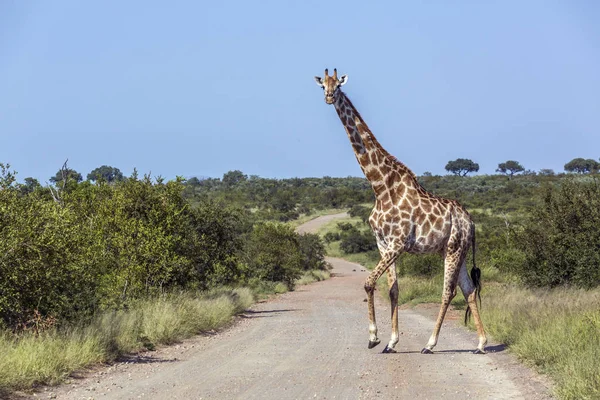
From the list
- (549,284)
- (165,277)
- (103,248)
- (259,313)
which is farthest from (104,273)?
(549,284)

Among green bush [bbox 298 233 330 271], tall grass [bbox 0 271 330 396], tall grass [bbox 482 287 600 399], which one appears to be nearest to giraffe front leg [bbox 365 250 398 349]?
tall grass [bbox 482 287 600 399]

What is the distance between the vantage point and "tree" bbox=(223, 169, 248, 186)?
458ft

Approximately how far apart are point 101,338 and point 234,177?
430 ft

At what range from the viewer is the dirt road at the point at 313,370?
9836 mm

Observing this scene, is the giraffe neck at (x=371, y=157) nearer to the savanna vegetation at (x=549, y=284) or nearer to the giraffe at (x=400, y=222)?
the giraffe at (x=400, y=222)

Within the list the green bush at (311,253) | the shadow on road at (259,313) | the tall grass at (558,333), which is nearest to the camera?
the tall grass at (558,333)

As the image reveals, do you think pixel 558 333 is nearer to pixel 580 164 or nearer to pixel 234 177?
pixel 580 164

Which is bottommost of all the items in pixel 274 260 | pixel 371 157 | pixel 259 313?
pixel 259 313

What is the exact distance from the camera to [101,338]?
13125 mm

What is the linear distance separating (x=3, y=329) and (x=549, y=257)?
48.4 feet

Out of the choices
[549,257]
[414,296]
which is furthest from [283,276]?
[549,257]

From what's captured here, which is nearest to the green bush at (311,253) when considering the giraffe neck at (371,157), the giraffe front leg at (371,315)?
the giraffe neck at (371,157)

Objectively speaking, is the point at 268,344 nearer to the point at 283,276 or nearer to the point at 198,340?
the point at 198,340

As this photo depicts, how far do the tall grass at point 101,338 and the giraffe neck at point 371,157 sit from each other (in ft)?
16.3
